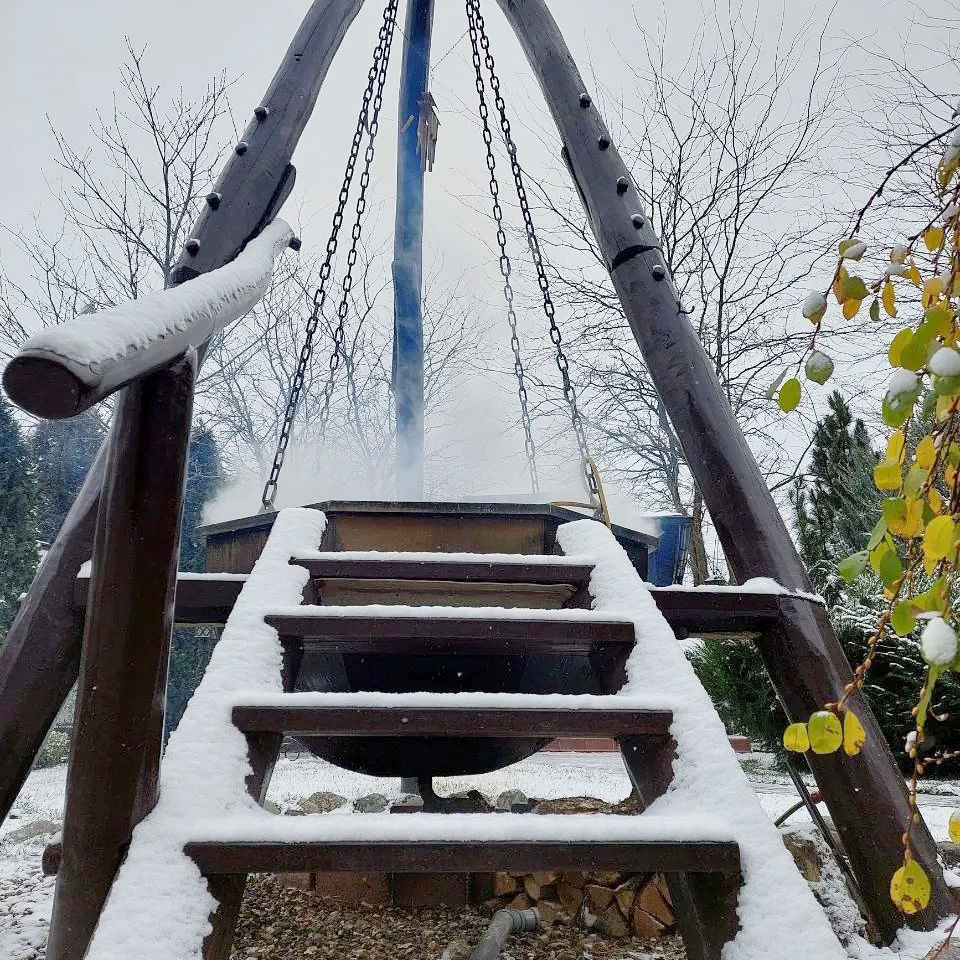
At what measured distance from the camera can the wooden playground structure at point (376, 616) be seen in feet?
3.17

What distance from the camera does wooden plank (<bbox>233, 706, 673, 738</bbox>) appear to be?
3.94 feet

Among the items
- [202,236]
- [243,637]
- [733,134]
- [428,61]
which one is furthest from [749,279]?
[243,637]

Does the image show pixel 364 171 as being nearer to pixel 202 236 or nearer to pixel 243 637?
pixel 202 236

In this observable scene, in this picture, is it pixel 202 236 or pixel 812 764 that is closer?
pixel 812 764

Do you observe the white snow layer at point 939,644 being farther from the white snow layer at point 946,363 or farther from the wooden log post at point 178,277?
the wooden log post at point 178,277

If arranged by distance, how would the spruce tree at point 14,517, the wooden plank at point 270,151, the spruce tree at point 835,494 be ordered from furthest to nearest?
1. the spruce tree at point 14,517
2. the spruce tree at point 835,494
3. the wooden plank at point 270,151

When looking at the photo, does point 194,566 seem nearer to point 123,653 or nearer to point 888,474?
point 123,653

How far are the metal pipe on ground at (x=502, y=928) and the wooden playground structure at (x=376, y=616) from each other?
61 cm

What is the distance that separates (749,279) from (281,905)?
304 inches

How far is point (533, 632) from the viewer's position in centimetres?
147

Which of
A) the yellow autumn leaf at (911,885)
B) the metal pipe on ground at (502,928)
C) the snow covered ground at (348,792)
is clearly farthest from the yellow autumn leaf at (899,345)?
the metal pipe on ground at (502,928)

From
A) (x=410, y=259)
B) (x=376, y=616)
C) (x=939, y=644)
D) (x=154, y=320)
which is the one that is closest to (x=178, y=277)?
(x=376, y=616)

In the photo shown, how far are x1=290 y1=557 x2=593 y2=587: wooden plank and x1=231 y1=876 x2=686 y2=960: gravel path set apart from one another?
1.29 metres

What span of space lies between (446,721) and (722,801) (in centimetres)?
43
